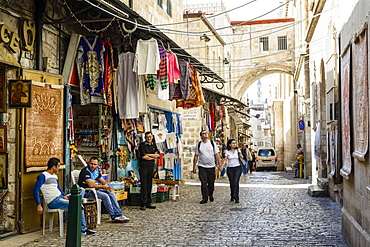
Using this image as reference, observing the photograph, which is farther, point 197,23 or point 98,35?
point 197,23

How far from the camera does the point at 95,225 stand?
8055 millimetres

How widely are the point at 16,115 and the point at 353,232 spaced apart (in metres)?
5.08

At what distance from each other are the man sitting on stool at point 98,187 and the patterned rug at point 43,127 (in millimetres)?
532

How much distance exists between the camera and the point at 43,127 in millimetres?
7910

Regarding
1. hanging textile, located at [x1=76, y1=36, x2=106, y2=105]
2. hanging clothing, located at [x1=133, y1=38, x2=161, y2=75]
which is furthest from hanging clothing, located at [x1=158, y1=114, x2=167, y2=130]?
hanging textile, located at [x1=76, y1=36, x2=106, y2=105]

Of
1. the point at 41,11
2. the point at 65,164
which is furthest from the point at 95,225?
the point at 41,11

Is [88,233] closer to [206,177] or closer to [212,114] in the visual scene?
[206,177]

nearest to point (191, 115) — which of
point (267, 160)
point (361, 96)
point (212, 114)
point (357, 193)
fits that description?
point (212, 114)

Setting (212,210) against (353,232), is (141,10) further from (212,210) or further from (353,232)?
(353,232)

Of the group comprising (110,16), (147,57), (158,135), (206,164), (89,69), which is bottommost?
(206,164)

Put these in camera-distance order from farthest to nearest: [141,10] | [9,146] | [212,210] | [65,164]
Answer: [141,10], [212,210], [65,164], [9,146]

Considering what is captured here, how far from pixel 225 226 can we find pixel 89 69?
3854mm

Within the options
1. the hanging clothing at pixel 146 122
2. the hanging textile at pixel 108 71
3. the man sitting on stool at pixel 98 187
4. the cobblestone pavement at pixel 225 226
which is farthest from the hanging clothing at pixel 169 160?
the man sitting on stool at pixel 98 187

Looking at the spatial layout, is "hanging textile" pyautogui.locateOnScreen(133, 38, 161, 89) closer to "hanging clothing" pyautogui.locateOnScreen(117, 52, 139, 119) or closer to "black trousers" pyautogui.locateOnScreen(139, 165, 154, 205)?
"hanging clothing" pyautogui.locateOnScreen(117, 52, 139, 119)
